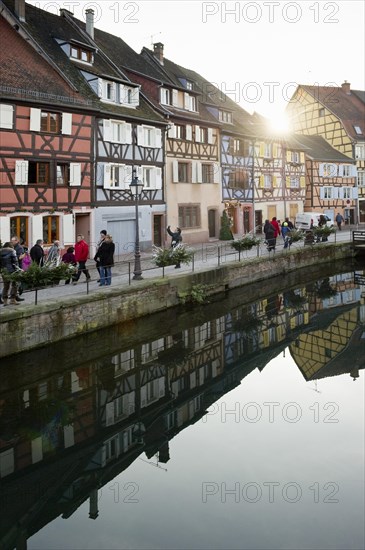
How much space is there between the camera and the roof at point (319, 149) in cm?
4714

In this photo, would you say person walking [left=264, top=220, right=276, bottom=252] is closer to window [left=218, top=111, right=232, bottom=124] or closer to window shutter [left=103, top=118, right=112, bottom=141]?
window shutter [left=103, top=118, right=112, bottom=141]

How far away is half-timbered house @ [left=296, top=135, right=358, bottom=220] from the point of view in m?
48.2

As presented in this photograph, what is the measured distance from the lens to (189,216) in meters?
32.1

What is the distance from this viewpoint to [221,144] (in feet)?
115

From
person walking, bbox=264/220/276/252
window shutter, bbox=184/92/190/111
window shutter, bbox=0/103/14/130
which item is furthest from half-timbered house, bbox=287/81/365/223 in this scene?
window shutter, bbox=0/103/14/130

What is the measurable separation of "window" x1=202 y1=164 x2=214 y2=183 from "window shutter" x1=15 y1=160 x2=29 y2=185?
14138 millimetres

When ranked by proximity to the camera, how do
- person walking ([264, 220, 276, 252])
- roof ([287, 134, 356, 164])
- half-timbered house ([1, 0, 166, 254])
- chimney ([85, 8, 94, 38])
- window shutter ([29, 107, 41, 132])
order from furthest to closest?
roof ([287, 134, 356, 164]) < chimney ([85, 8, 94, 38]) < person walking ([264, 220, 276, 252]) < half-timbered house ([1, 0, 166, 254]) < window shutter ([29, 107, 41, 132])

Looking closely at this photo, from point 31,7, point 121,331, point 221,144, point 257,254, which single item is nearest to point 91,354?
point 121,331

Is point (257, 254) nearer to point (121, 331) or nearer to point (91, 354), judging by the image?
point (121, 331)

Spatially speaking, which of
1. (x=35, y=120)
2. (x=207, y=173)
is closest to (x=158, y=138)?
(x=207, y=173)

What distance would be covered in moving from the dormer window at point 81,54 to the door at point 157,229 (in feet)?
28.4

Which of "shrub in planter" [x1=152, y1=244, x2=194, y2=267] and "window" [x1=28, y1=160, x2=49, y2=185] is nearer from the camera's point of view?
"shrub in planter" [x1=152, y1=244, x2=194, y2=267]

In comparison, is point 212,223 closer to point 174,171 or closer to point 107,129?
point 174,171

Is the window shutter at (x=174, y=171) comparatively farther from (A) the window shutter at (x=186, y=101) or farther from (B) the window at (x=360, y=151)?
(B) the window at (x=360, y=151)
